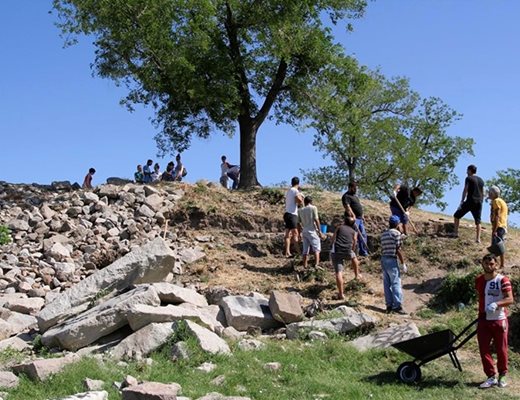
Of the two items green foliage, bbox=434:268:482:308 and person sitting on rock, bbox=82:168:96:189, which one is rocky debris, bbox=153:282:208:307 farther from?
person sitting on rock, bbox=82:168:96:189

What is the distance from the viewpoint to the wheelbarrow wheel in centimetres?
915

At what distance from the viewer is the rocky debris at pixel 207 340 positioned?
977cm

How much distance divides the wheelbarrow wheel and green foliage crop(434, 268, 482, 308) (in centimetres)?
401

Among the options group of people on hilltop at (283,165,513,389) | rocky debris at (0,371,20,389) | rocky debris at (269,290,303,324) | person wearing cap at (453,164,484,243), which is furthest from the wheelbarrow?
person wearing cap at (453,164,484,243)

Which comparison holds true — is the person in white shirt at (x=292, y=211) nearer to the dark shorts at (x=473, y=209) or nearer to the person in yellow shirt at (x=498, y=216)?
the dark shorts at (x=473, y=209)

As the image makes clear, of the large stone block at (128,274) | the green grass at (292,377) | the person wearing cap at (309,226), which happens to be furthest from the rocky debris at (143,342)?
the person wearing cap at (309,226)

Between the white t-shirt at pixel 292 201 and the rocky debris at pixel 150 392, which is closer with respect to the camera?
the rocky debris at pixel 150 392

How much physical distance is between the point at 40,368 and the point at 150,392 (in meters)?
2.18

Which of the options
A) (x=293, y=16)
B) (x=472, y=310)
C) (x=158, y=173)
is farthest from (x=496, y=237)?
(x=158, y=173)

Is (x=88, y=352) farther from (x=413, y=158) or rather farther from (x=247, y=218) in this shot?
(x=413, y=158)

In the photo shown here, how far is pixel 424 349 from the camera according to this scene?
903cm

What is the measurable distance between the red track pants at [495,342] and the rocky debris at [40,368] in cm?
538

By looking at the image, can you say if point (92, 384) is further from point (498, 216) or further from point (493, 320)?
point (498, 216)

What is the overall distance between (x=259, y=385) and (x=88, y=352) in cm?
302
